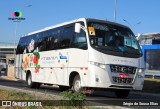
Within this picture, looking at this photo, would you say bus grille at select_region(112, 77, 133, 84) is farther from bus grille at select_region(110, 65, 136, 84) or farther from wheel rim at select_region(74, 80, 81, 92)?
wheel rim at select_region(74, 80, 81, 92)

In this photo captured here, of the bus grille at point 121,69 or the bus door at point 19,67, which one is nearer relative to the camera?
the bus grille at point 121,69

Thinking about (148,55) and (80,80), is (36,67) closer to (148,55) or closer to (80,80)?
(80,80)

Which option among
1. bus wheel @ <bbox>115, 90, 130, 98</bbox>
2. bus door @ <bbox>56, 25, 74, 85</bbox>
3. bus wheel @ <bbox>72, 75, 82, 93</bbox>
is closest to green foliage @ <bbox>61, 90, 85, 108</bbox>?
bus wheel @ <bbox>72, 75, 82, 93</bbox>

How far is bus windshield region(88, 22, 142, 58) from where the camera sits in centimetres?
1584

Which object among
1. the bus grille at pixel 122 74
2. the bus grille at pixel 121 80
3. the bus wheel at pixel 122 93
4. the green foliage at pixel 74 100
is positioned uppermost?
the bus grille at pixel 122 74

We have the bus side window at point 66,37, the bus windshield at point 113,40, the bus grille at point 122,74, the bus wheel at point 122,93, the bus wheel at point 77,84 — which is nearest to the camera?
the bus grille at point 122,74

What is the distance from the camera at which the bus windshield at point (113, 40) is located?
623 inches

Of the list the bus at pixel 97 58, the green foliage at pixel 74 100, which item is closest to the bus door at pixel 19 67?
the bus at pixel 97 58

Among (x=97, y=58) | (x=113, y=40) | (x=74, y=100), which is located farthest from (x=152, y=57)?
(x=74, y=100)

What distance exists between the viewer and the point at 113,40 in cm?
1620

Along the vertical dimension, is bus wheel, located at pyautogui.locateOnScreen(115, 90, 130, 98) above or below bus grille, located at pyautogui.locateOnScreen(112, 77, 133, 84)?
below

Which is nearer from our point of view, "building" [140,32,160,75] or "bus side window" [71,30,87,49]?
"bus side window" [71,30,87,49]

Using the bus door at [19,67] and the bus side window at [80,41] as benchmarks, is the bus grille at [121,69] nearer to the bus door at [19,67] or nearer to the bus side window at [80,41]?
the bus side window at [80,41]

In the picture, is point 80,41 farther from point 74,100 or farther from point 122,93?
point 74,100
